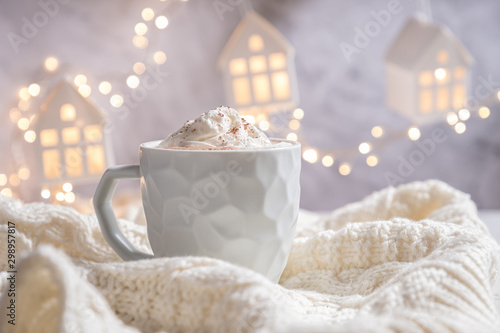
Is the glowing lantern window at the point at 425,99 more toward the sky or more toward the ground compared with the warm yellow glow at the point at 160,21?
more toward the ground

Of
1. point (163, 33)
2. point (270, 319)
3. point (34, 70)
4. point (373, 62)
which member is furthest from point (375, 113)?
point (270, 319)

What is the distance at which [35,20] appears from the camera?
127 cm

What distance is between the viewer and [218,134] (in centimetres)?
55

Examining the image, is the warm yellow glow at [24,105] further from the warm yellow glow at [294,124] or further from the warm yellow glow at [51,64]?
the warm yellow glow at [294,124]

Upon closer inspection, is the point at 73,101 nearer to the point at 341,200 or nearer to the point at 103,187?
the point at 103,187

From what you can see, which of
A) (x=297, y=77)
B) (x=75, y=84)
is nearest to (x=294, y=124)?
(x=297, y=77)

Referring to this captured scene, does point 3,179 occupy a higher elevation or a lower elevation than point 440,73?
lower

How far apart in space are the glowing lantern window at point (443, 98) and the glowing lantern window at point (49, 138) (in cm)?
85

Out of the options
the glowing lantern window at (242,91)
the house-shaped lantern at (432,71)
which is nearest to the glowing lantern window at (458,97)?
the house-shaped lantern at (432,71)

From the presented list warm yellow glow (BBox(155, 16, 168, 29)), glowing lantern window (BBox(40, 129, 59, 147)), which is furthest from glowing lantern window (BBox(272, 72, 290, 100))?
glowing lantern window (BBox(40, 129, 59, 147))

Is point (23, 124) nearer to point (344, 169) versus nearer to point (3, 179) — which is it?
point (3, 179)

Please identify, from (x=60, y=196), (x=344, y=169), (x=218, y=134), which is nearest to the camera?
(x=218, y=134)

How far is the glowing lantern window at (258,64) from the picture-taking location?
1156 millimetres

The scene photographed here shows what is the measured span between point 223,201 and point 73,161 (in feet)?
2.15
